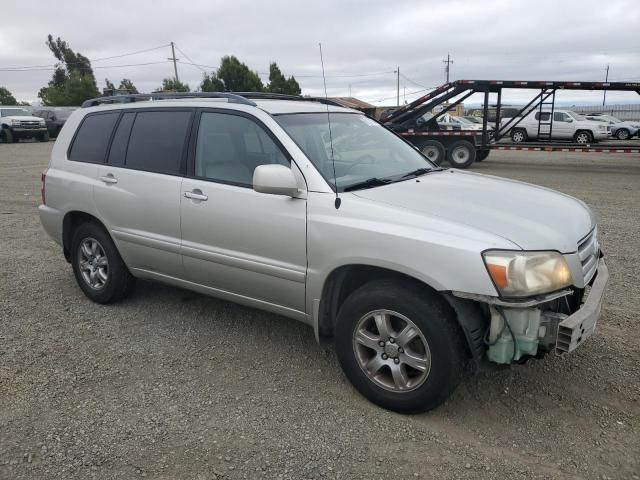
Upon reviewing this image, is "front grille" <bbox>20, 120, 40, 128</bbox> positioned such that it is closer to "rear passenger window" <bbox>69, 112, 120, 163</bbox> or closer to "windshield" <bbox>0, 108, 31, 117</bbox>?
"windshield" <bbox>0, 108, 31, 117</bbox>

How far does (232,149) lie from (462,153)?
520 inches

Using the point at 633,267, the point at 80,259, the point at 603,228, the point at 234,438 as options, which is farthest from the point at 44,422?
the point at 603,228

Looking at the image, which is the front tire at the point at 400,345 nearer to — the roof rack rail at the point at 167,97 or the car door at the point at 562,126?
the roof rack rail at the point at 167,97

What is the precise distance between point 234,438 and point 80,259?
2.72 metres

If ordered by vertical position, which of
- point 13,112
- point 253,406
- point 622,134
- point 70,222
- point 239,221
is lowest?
point 253,406

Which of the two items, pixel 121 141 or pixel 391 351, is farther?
pixel 121 141

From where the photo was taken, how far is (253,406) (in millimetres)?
3221

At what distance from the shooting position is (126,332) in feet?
14.0

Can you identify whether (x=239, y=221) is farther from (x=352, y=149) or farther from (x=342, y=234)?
(x=352, y=149)

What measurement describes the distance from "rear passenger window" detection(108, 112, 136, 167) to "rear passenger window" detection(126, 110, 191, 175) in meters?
0.06

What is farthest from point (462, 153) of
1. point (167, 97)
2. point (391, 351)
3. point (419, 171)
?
point (391, 351)

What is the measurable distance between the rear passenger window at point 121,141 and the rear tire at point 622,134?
26.1 metres

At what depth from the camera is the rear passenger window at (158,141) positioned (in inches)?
158

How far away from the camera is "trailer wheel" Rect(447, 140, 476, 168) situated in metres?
15.8
